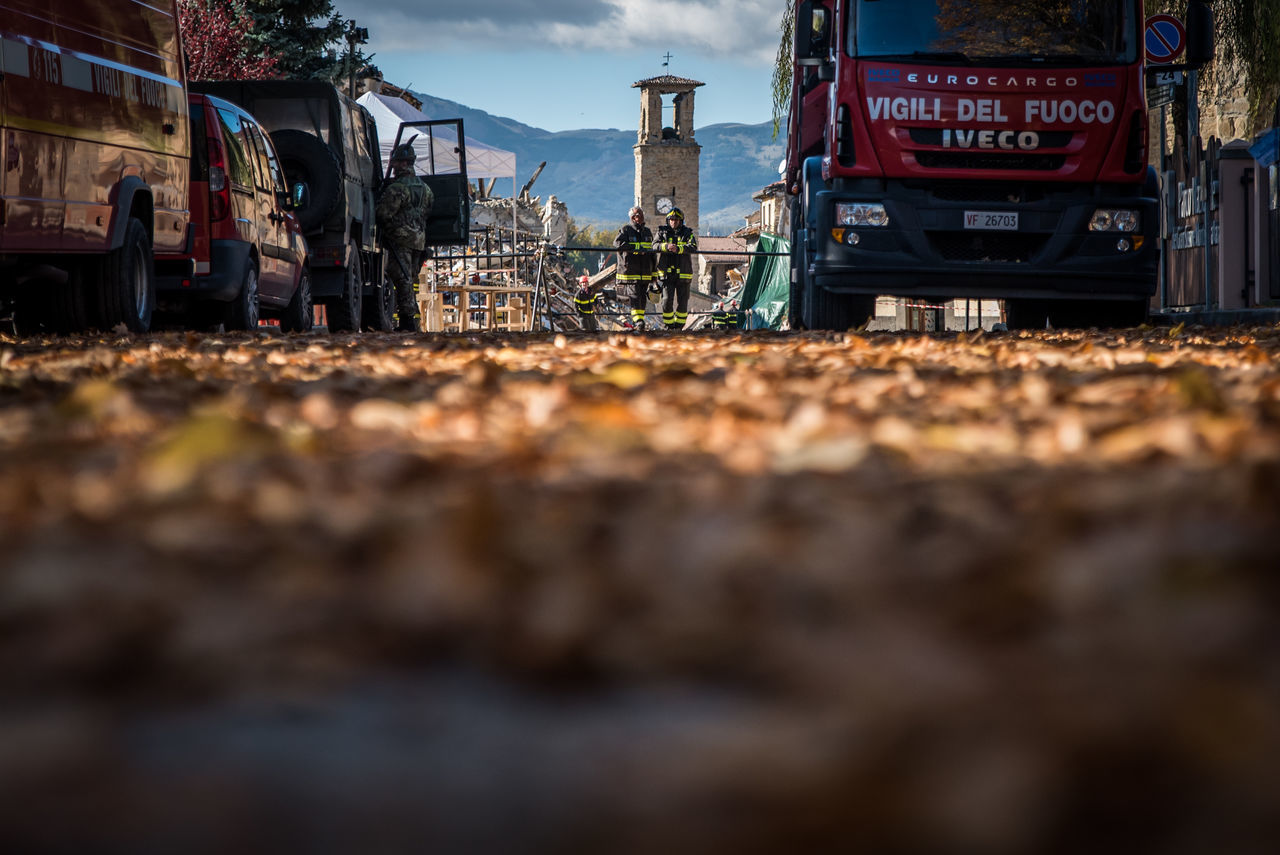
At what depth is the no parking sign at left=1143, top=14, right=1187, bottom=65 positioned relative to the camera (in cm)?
1365

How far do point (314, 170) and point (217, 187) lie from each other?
348cm

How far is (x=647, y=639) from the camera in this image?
4.80 ft

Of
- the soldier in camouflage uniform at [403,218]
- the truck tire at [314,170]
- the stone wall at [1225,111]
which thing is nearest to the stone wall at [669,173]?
the stone wall at [1225,111]

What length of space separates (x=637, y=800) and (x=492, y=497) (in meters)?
1.02

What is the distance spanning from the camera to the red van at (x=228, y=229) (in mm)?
10805

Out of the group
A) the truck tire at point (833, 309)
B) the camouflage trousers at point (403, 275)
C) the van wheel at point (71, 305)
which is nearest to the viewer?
the van wheel at point (71, 305)

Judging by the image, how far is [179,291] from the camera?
10758 millimetres

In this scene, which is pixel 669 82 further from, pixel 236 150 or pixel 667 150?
pixel 236 150

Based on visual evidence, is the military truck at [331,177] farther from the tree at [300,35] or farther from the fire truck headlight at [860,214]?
the tree at [300,35]

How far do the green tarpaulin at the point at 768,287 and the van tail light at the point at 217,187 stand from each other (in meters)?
11.0

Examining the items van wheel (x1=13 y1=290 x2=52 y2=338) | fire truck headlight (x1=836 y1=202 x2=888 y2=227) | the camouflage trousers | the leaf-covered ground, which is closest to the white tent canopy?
the camouflage trousers

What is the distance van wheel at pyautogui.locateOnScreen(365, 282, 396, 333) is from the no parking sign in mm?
9183

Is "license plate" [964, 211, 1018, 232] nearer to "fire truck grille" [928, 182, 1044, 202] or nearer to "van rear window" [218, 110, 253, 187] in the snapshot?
"fire truck grille" [928, 182, 1044, 202]

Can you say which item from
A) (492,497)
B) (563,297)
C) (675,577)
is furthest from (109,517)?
(563,297)
